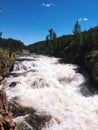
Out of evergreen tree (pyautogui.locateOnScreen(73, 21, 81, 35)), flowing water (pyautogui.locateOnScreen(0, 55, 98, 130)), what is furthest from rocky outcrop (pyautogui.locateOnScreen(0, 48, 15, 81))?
evergreen tree (pyautogui.locateOnScreen(73, 21, 81, 35))

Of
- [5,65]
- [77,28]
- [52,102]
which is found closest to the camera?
[52,102]

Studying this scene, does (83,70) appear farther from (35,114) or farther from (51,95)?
(35,114)

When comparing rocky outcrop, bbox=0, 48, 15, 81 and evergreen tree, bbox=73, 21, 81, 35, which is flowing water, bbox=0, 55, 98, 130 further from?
evergreen tree, bbox=73, 21, 81, 35

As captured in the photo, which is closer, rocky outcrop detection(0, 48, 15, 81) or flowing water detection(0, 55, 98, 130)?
flowing water detection(0, 55, 98, 130)

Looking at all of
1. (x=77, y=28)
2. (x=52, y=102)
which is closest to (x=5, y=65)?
(x=52, y=102)

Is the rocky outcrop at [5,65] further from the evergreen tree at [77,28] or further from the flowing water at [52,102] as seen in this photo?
the evergreen tree at [77,28]

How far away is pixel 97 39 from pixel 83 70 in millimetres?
21638

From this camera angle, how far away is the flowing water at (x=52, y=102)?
73.0ft

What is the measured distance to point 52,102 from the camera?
27438 mm

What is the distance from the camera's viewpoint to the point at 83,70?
4578cm

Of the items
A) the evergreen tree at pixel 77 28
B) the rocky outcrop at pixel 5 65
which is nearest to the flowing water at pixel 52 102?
the rocky outcrop at pixel 5 65

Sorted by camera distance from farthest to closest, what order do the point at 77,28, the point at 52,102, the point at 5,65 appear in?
the point at 77,28 → the point at 5,65 → the point at 52,102

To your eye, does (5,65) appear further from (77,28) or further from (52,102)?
(77,28)

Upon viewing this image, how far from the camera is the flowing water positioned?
73.0 ft
